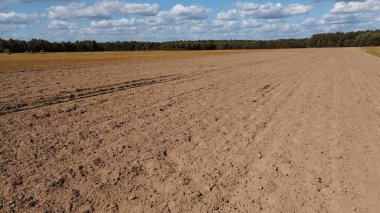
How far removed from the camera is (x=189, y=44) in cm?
13500

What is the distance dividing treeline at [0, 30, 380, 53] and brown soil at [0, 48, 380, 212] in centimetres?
8554

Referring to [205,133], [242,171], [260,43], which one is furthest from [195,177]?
[260,43]

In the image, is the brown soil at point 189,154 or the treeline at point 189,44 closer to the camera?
the brown soil at point 189,154

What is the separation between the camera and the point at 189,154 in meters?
7.83

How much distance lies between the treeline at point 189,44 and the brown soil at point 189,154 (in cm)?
8554

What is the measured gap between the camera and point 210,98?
1502 cm

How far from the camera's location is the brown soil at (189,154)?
18.8ft

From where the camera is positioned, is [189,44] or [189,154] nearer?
[189,154]

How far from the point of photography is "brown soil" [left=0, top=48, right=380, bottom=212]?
5.74m

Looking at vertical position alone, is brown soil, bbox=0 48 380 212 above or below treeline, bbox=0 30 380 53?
above

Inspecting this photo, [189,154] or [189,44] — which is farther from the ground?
[189,154]

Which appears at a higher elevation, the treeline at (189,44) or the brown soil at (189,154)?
the brown soil at (189,154)

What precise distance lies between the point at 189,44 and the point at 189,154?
12911 cm

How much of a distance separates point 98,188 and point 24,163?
6.49ft
